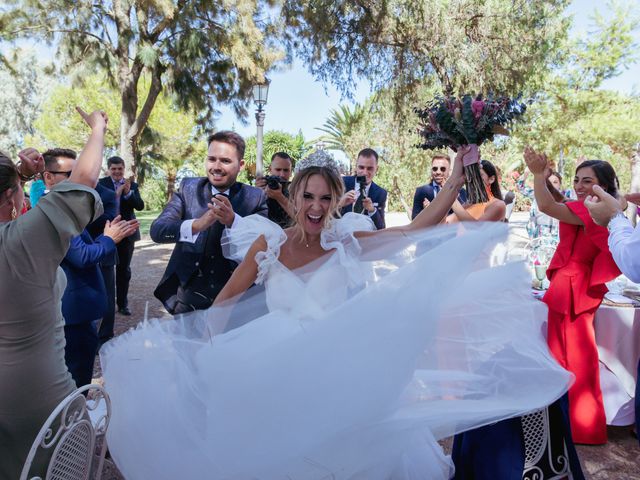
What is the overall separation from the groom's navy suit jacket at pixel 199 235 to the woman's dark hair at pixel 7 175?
1.26m

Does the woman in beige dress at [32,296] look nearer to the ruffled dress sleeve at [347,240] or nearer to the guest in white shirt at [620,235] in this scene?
the ruffled dress sleeve at [347,240]

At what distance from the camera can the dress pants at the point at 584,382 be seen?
11.5 ft

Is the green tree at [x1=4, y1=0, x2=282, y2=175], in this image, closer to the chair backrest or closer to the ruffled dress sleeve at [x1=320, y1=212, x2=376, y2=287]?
the ruffled dress sleeve at [x1=320, y1=212, x2=376, y2=287]

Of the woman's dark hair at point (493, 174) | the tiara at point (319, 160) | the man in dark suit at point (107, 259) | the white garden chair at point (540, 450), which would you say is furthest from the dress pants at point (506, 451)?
the man in dark suit at point (107, 259)

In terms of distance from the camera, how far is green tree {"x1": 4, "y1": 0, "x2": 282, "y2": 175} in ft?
44.0

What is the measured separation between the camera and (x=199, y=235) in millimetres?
2926

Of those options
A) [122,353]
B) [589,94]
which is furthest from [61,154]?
[589,94]

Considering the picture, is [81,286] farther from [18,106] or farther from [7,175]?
[18,106]

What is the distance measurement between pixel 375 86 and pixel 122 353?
13724 mm

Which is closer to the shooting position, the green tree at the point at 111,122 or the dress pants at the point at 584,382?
the dress pants at the point at 584,382

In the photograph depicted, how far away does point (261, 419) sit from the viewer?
1738 millimetres

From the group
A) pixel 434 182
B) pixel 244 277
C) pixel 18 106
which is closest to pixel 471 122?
pixel 244 277

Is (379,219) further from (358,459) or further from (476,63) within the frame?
(476,63)

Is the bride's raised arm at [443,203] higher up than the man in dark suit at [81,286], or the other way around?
the bride's raised arm at [443,203]
